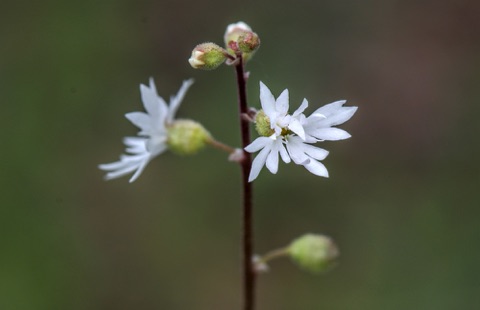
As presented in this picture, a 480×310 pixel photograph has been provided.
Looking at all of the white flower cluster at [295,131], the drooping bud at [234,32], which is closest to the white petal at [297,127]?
the white flower cluster at [295,131]

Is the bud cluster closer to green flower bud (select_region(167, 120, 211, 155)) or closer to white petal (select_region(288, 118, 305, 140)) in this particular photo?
white petal (select_region(288, 118, 305, 140))

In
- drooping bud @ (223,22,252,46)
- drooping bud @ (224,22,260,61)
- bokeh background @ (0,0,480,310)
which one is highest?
drooping bud @ (223,22,252,46)

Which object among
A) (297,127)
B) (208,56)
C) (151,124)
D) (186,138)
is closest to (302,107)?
(297,127)

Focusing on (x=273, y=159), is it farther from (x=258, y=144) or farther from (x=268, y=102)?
(x=268, y=102)

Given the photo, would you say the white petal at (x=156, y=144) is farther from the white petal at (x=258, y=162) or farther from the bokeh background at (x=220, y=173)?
the bokeh background at (x=220, y=173)

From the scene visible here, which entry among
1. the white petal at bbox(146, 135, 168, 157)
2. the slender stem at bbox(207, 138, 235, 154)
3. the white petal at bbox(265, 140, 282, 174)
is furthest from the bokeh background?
the white petal at bbox(265, 140, 282, 174)

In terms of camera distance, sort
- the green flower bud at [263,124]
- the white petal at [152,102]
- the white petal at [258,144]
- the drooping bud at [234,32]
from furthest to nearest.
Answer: the white petal at [152,102]
the drooping bud at [234,32]
the green flower bud at [263,124]
the white petal at [258,144]

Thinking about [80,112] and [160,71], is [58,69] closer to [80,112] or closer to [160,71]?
[80,112]
